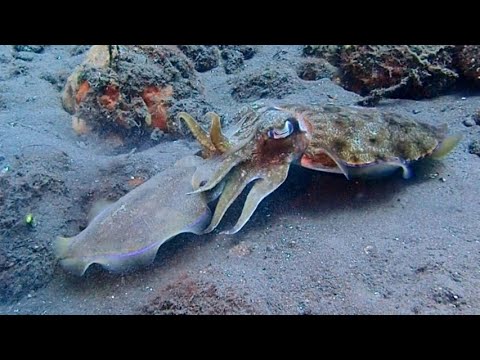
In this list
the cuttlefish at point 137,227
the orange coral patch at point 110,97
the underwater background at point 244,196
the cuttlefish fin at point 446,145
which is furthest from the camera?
the orange coral patch at point 110,97

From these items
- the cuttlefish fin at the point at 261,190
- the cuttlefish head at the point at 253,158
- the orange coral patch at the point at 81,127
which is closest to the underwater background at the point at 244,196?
the orange coral patch at the point at 81,127

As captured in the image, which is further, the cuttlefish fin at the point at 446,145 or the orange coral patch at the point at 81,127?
the orange coral patch at the point at 81,127

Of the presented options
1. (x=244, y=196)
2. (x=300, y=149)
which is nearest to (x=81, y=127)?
(x=244, y=196)

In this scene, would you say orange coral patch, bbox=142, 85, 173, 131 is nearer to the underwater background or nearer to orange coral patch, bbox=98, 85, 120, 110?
the underwater background

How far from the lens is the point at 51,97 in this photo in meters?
5.54

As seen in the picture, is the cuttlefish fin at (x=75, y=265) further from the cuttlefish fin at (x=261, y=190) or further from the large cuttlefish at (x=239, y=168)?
the cuttlefish fin at (x=261, y=190)

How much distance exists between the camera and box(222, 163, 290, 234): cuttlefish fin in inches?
112

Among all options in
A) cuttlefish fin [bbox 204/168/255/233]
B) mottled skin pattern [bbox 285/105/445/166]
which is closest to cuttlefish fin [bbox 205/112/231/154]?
cuttlefish fin [bbox 204/168/255/233]

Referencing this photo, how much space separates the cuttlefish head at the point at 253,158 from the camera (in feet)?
9.55

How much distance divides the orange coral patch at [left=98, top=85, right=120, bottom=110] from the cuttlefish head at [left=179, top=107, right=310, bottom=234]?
2.02 metres

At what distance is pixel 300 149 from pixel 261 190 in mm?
514

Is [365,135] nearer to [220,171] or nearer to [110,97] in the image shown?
[220,171]
